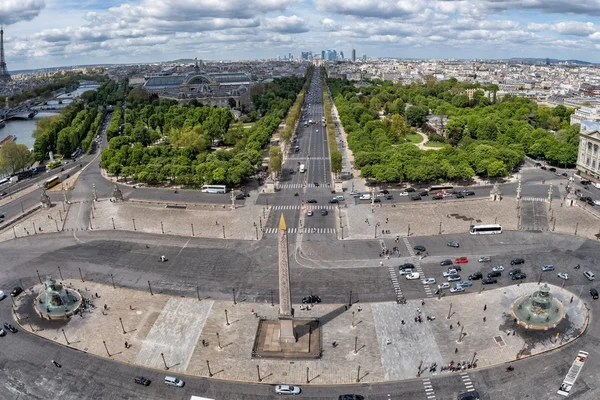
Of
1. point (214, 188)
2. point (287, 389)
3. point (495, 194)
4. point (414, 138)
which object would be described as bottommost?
point (287, 389)

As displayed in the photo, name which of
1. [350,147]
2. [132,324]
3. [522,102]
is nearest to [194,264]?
[132,324]

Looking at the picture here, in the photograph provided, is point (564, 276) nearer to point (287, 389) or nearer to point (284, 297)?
point (284, 297)

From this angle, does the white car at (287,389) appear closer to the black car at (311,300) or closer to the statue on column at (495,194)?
the black car at (311,300)

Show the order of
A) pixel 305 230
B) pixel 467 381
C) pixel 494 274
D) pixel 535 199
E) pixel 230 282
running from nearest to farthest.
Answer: pixel 467 381 < pixel 494 274 < pixel 230 282 < pixel 305 230 < pixel 535 199

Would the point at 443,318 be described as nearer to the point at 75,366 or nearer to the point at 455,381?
the point at 455,381

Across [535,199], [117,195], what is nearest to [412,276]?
[535,199]

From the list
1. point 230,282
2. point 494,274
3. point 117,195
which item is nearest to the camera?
point 494,274
